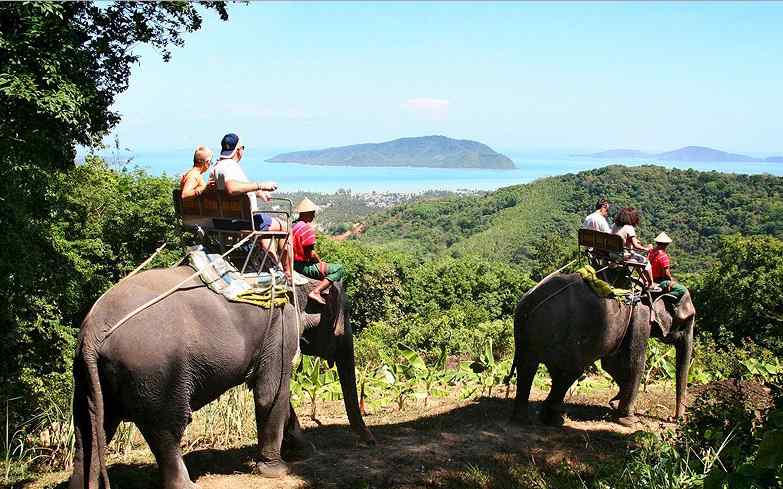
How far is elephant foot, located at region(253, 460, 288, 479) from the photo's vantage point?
7.08 m

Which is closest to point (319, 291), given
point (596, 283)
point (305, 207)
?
point (305, 207)

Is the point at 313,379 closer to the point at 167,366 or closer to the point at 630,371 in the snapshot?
the point at 630,371

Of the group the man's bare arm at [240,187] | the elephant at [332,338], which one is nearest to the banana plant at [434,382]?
the elephant at [332,338]

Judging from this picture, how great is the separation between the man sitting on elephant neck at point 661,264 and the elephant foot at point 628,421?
1.92 m

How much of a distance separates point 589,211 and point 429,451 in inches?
3219

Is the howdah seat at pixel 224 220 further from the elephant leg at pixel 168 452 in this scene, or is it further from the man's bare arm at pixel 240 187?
the elephant leg at pixel 168 452

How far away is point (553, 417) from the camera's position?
31.8 feet

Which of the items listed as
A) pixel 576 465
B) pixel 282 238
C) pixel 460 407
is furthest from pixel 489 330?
pixel 282 238

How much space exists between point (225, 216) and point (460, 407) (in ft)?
19.2

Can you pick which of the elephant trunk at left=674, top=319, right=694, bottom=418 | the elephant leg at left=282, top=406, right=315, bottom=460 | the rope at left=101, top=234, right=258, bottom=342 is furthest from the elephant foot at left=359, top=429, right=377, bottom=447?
the elephant trunk at left=674, top=319, right=694, bottom=418

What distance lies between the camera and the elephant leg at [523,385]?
935 centimetres

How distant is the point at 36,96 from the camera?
8641 millimetres

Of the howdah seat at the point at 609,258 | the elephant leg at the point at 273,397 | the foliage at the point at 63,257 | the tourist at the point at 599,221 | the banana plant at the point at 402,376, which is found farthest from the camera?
the banana plant at the point at 402,376

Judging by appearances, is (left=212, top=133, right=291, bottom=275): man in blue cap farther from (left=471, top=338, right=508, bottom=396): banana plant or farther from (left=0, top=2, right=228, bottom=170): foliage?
(left=471, top=338, right=508, bottom=396): banana plant
